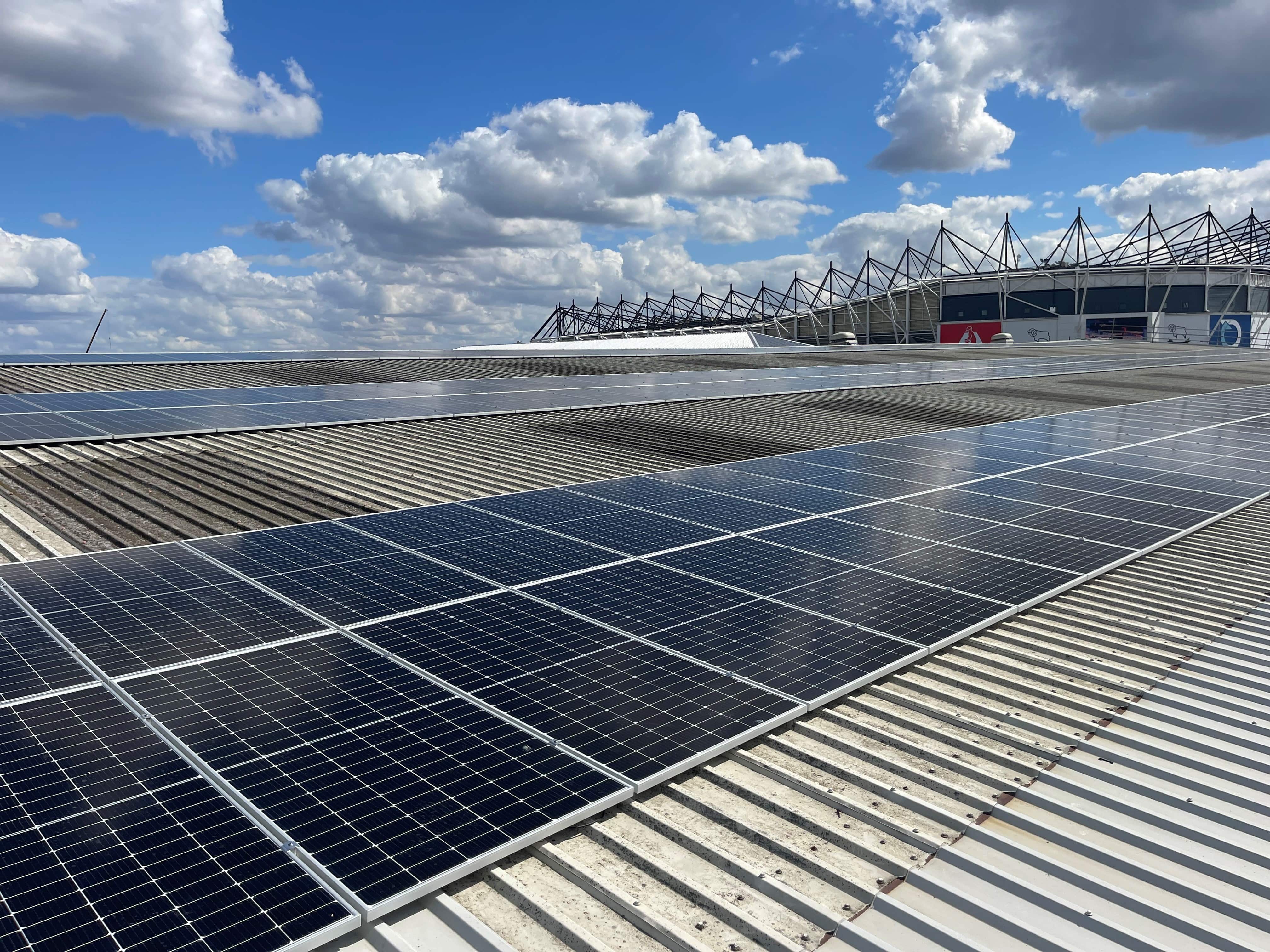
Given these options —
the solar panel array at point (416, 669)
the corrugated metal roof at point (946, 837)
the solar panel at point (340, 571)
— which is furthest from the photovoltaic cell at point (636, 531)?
the corrugated metal roof at point (946, 837)

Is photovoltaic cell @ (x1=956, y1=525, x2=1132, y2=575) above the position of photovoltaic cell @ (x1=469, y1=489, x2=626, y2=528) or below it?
below

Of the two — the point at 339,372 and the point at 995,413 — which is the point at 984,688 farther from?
the point at 339,372

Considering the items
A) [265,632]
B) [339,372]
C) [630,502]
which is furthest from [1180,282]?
[265,632]

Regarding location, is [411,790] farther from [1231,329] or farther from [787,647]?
[1231,329]

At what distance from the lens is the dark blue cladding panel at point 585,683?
8.22m

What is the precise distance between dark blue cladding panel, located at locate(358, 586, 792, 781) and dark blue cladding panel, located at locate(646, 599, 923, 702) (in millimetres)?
345

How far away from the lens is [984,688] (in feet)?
32.7

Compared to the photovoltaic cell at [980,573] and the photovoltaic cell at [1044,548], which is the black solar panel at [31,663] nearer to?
the photovoltaic cell at [980,573]

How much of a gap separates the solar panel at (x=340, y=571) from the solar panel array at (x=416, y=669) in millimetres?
60

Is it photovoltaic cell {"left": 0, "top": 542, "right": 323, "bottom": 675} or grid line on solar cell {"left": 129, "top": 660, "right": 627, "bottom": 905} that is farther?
photovoltaic cell {"left": 0, "top": 542, "right": 323, "bottom": 675}

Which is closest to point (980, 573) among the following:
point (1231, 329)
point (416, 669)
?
point (416, 669)

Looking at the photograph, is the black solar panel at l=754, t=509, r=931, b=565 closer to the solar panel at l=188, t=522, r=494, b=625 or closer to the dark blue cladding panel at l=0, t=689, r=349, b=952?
the solar panel at l=188, t=522, r=494, b=625

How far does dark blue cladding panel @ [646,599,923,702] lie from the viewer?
967cm

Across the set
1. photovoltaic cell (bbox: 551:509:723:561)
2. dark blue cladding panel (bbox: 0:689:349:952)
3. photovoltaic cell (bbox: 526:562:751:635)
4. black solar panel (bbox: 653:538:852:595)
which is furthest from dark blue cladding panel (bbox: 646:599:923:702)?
dark blue cladding panel (bbox: 0:689:349:952)
